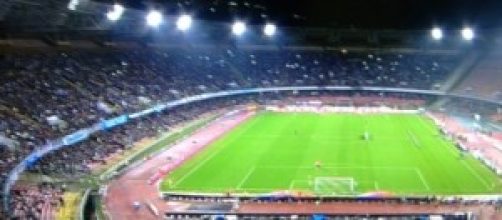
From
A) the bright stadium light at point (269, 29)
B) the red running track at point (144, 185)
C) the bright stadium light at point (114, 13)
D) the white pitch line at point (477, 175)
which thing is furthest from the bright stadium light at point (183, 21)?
the white pitch line at point (477, 175)

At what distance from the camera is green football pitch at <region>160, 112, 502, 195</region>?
42.8m

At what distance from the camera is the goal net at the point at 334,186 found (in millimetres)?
41344

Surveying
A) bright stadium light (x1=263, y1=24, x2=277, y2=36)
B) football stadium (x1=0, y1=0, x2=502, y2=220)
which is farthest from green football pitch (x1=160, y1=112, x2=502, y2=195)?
bright stadium light (x1=263, y1=24, x2=277, y2=36)

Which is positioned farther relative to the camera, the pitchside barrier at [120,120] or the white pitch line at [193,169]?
the white pitch line at [193,169]

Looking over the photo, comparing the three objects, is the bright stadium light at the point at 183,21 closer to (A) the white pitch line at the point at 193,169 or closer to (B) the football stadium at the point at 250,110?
(B) the football stadium at the point at 250,110

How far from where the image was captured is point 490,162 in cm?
4909

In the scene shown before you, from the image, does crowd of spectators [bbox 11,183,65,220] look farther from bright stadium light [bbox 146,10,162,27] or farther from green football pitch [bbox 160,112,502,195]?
bright stadium light [bbox 146,10,162,27]

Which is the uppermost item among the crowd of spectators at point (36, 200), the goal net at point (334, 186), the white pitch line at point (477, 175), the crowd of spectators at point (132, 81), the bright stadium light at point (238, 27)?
the bright stadium light at point (238, 27)

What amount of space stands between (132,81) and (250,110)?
14846 millimetres

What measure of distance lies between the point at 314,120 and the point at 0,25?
33.6 metres

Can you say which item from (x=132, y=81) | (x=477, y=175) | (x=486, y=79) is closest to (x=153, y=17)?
(x=132, y=81)

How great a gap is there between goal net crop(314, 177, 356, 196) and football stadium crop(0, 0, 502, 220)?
7.2 inches

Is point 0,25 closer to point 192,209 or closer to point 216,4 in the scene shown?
point 192,209

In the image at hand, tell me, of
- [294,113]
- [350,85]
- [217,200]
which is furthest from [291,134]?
[350,85]
